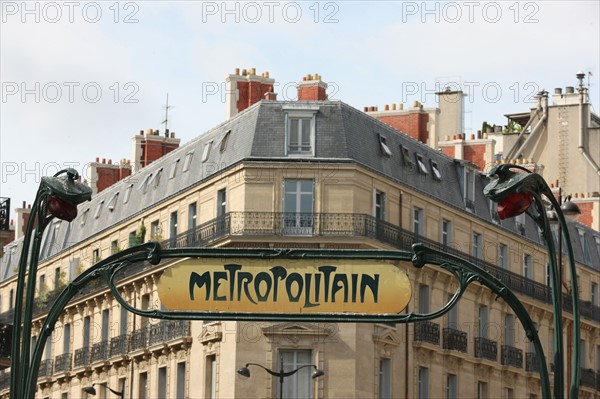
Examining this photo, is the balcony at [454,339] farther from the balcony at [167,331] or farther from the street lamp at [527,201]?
the street lamp at [527,201]

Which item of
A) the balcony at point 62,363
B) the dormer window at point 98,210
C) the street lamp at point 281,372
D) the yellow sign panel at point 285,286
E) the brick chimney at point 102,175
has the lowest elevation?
the yellow sign panel at point 285,286

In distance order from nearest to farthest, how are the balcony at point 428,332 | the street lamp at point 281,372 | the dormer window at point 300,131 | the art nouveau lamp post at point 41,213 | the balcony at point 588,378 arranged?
1. the art nouveau lamp post at point 41,213
2. the street lamp at point 281,372
3. the dormer window at point 300,131
4. the balcony at point 428,332
5. the balcony at point 588,378

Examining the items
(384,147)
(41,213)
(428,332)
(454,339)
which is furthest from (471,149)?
(41,213)

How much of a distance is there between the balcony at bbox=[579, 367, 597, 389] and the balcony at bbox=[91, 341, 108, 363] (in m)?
17.0

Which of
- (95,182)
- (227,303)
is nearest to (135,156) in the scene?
(95,182)

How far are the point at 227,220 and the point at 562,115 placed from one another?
29.3 m

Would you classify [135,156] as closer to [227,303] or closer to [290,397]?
[290,397]

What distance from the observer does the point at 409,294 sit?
50.6 ft

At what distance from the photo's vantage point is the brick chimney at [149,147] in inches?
2513

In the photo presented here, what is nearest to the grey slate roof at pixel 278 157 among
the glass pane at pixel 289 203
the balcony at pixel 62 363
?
the glass pane at pixel 289 203

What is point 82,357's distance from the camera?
60281mm

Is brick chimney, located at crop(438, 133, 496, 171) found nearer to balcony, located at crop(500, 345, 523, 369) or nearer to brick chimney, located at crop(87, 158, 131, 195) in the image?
balcony, located at crop(500, 345, 523, 369)

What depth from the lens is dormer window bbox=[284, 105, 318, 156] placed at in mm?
50875

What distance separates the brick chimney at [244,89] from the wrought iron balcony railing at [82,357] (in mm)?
10075
